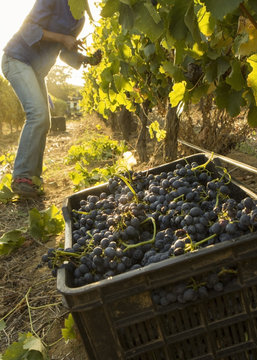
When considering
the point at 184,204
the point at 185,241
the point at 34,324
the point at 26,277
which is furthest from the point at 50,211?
the point at 185,241

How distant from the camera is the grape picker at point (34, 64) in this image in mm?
3590

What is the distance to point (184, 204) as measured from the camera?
1.30 metres

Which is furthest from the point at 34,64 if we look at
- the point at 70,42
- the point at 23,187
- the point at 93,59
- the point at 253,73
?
the point at 253,73

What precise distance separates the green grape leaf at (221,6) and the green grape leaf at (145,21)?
0.28 meters

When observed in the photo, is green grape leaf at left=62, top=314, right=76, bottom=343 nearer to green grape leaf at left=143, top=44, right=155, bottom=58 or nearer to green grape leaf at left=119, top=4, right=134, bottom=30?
green grape leaf at left=119, top=4, right=134, bottom=30

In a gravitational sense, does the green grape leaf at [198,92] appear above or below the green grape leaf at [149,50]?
below

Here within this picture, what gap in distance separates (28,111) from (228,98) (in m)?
2.58

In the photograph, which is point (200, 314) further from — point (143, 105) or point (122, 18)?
point (143, 105)

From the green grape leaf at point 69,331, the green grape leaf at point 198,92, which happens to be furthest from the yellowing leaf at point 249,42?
the green grape leaf at point 69,331

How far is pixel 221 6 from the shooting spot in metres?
0.73

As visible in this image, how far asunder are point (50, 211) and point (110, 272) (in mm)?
1710

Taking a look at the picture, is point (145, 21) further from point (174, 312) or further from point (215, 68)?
point (174, 312)

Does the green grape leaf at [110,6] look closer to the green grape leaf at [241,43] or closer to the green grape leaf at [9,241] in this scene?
the green grape leaf at [241,43]

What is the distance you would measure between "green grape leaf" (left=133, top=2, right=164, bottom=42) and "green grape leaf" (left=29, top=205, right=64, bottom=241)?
1.93 meters
